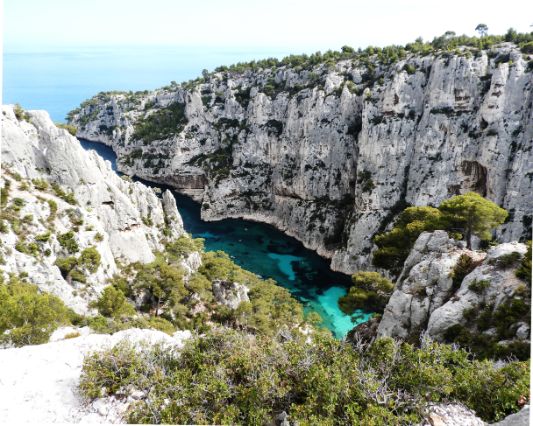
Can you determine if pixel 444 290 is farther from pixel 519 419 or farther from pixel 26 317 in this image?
pixel 26 317

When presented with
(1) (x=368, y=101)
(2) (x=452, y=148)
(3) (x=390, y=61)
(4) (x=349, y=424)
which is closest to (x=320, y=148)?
(1) (x=368, y=101)

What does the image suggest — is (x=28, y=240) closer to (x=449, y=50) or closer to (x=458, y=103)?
(x=458, y=103)

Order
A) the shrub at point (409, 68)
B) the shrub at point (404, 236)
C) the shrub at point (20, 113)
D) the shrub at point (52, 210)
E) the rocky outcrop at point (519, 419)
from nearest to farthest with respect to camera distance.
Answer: the rocky outcrop at point (519, 419) → the shrub at point (404, 236) → the shrub at point (52, 210) → the shrub at point (20, 113) → the shrub at point (409, 68)

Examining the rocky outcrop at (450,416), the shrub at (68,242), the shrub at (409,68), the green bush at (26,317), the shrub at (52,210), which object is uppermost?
the shrub at (409,68)

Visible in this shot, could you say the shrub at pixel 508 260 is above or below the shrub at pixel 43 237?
above

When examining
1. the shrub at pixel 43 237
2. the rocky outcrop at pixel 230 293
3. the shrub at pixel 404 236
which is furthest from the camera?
the rocky outcrop at pixel 230 293

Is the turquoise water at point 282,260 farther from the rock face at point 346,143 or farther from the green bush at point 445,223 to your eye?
the green bush at point 445,223

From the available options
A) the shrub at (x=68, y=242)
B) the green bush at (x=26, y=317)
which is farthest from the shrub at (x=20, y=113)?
the green bush at (x=26, y=317)
